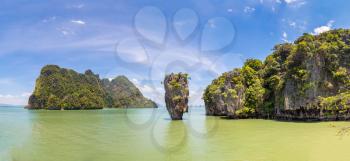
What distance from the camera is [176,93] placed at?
1240 inches

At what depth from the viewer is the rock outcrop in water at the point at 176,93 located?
31.4 meters

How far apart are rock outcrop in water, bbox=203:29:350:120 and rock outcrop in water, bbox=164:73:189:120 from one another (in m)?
5.22

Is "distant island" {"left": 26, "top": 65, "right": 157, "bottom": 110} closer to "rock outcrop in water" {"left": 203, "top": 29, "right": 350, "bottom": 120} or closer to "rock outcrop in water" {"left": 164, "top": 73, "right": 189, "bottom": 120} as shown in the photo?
"rock outcrop in water" {"left": 164, "top": 73, "right": 189, "bottom": 120}

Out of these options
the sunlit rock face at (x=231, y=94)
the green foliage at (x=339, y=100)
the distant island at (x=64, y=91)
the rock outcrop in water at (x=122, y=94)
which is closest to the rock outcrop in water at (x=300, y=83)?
the sunlit rock face at (x=231, y=94)

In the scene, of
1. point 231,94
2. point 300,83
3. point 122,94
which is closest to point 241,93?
point 231,94

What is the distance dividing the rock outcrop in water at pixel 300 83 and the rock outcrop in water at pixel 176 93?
5224mm

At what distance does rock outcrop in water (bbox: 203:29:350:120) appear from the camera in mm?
26688

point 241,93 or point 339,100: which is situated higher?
point 241,93

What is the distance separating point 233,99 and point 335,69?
10823 millimetres

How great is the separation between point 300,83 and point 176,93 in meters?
12.4

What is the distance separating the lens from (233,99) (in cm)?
3334

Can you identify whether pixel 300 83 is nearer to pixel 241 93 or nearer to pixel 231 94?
pixel 241 93

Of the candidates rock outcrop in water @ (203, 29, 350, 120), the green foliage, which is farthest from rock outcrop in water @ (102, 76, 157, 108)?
the green foliage

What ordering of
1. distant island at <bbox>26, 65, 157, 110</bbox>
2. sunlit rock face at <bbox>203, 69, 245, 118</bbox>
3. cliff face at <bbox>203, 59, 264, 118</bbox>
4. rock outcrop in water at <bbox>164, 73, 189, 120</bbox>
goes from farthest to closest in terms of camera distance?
distant island at <bbox>26, 65, 157, 110</bbox> < sunlit rock face at <bbox>203, 69, 245, 118</bbox> < cliff face at <bbox>203, 59, 264, 118</bbox> < rock outcrop in water at <bbox>164, 73, 189, 120</bbox>
